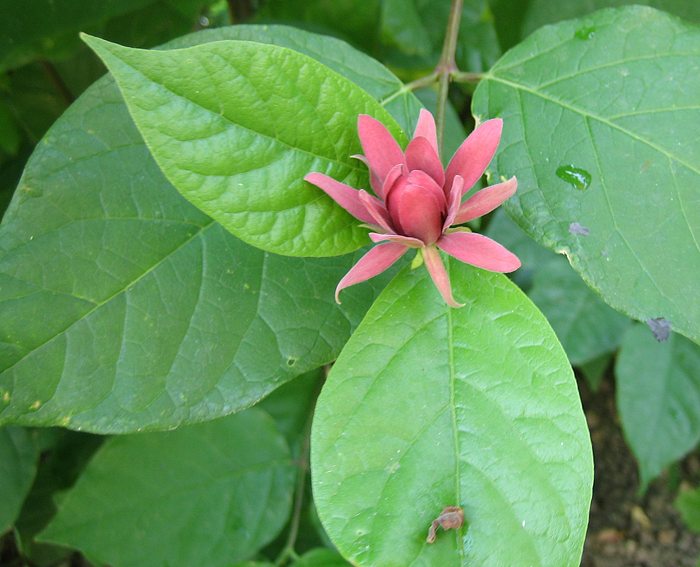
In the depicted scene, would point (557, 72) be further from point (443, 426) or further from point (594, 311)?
point (594, 311)

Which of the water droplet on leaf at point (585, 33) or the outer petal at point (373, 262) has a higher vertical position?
the water droplet on leaf at point (585, 33)

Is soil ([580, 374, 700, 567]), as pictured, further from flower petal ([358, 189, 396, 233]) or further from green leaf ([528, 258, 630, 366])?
flower petal ([358, 189, 396, 233])

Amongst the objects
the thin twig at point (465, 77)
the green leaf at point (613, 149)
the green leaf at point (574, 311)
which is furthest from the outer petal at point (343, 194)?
the green leaf at point (574, 311)

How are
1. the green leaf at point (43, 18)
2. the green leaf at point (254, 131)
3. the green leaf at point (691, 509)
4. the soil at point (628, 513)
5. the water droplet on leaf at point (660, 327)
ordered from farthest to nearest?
the soil at point (628, 513)
the green leaf at point (691, 509)
the green leaf at point (43, 18)
the water droplet on leaf at point (660, 327)
the green leaf at point (254, 131)

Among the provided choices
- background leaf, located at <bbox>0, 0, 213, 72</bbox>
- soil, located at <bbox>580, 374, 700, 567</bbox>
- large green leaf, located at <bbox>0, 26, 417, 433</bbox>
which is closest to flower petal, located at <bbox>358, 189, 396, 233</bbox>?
large green leaf, located at <bbox>0, 26, 417, 433</bbox>

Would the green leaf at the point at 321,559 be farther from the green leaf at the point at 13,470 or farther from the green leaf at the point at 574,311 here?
the green leaf at the point at 574,311

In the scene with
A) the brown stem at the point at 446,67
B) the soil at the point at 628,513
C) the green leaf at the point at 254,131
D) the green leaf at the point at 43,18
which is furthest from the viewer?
the soil at the point at 628,513
